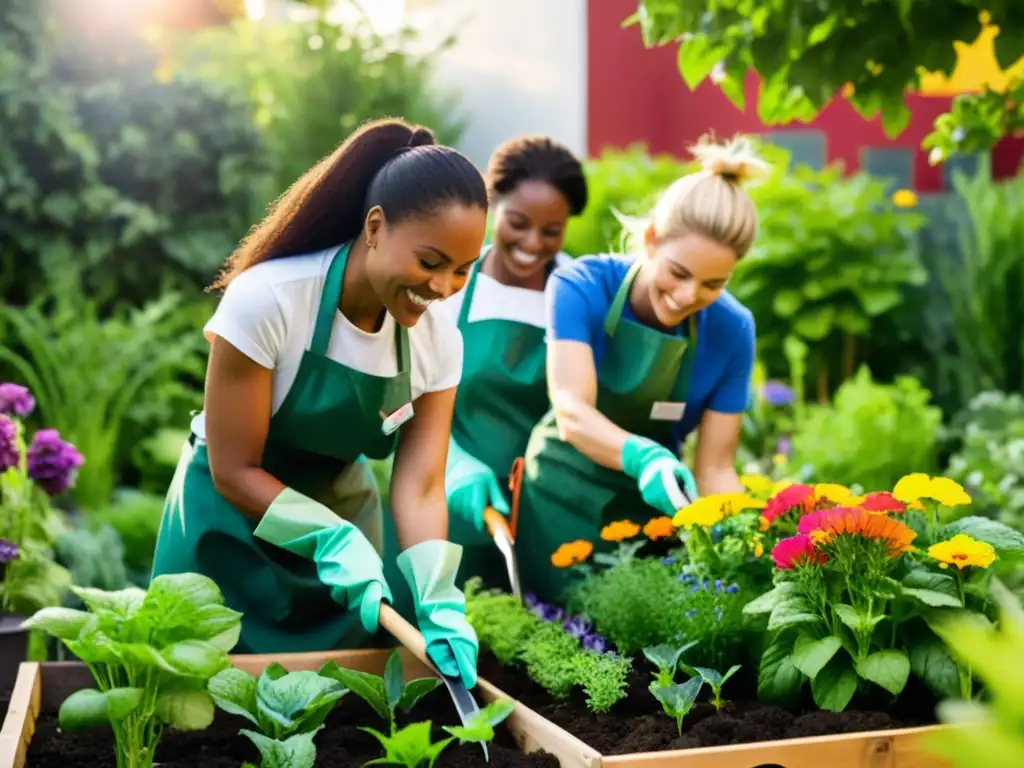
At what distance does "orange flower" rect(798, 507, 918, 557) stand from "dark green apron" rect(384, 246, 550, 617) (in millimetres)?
1075

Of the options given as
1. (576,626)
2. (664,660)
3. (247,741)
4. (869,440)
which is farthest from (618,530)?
(869,440)

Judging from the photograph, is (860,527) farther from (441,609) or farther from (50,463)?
(50,463)

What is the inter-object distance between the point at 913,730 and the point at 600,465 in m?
0.98

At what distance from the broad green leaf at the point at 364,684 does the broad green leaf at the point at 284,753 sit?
0.65ft

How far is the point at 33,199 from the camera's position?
6172mm

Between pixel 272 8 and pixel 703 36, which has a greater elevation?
pixel 272 8

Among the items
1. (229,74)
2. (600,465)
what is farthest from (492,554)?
(229,74)

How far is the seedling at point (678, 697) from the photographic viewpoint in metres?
1.90

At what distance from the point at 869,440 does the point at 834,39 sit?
246cm

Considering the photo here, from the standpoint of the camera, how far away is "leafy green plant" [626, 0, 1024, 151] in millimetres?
2598

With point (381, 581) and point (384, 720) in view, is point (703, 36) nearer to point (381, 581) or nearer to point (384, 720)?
point (381, 581)

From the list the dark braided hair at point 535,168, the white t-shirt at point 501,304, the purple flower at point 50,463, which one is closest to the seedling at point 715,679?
the white t-shirt at point 501,304

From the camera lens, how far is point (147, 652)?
1754 mm

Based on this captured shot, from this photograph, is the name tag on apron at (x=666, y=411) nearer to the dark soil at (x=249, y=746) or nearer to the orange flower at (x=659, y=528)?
the orange flower at (x=659, y=528)
